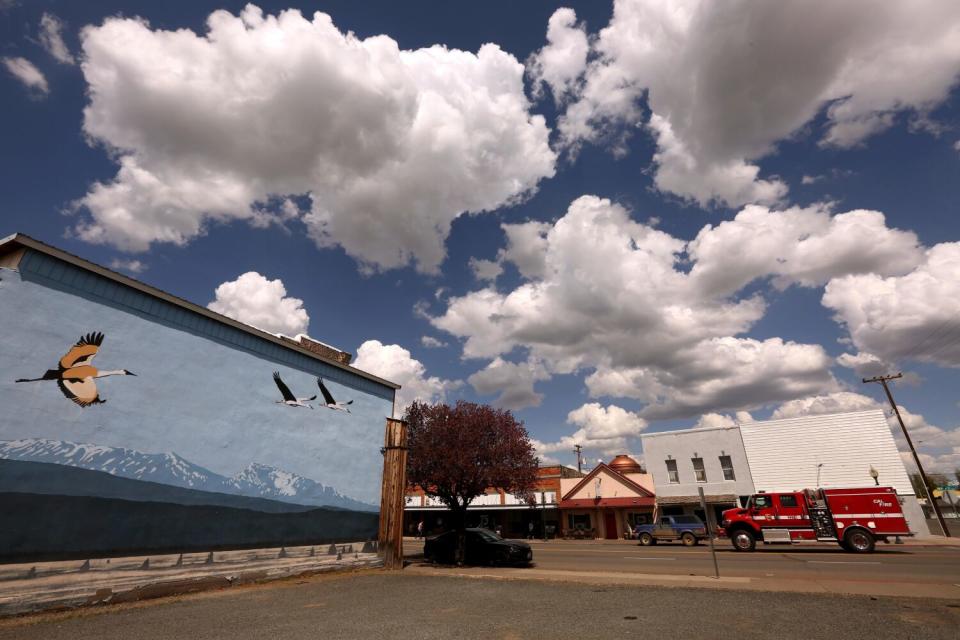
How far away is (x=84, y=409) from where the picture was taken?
10.7m

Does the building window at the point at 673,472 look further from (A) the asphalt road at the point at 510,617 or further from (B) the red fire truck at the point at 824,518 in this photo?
(A) the asphalt road at the point at 510,617

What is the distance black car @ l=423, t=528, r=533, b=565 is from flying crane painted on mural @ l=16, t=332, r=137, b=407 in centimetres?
1424

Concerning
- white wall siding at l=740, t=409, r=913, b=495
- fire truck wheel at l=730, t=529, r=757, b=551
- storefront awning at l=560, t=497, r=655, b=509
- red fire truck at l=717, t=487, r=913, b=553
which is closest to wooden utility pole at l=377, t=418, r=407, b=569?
fire truck wheel at l=730, t=529, r=757, b=551

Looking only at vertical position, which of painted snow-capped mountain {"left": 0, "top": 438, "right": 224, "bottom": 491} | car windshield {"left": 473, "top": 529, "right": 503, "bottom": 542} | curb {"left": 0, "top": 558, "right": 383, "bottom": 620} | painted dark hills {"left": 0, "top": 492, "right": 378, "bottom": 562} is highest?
painted snow-capped mountain {"left": 0, "top": 438, "right": 224, "bottom": 491}

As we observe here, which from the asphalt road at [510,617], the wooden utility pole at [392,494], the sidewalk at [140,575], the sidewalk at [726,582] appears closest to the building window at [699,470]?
the sidewalk at [726,582]

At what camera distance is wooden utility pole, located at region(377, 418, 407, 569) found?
17906 millimetres

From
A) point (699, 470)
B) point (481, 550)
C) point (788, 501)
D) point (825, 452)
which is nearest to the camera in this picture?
point (481, 550)

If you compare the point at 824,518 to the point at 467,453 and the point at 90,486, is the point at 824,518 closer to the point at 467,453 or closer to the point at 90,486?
the point at 467,453

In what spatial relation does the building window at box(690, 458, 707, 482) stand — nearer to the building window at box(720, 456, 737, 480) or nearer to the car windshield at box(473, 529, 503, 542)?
the building window at box(720, 456, 737, 480)

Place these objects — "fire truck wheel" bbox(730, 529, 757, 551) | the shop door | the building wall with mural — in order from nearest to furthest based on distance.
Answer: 1. the building wall with mural
2. "fire truck wheel" bbox(730, 529, 757, 551)
3. the shop door

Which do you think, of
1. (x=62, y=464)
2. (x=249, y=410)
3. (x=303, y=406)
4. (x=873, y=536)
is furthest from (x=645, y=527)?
(x=62, y=464)

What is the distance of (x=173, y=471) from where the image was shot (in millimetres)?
12000

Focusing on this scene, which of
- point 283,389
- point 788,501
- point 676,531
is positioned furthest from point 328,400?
point 676,531

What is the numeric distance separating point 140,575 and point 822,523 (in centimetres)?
2567
